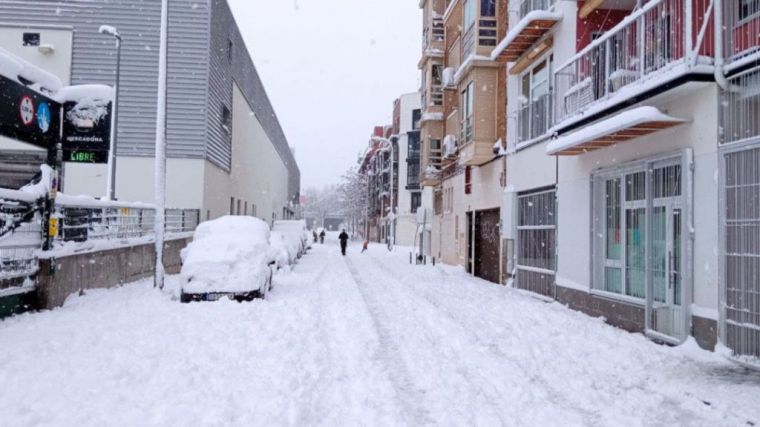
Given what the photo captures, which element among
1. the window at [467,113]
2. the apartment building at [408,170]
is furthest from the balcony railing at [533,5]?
the apartment building at [408,170]

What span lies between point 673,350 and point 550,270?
5.90 meters

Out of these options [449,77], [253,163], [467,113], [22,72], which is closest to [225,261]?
[22,72]

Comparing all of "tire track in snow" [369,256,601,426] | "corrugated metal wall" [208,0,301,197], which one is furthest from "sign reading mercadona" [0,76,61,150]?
"corrugated metal wall" [208,0,301,197]

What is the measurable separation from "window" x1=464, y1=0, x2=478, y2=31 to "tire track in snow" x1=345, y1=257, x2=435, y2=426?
43.4 ft

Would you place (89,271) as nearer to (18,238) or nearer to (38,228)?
(38,228)

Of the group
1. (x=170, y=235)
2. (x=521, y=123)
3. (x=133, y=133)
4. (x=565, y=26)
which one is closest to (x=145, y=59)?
(x=133, y=133)

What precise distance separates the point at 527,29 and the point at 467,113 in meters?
7.02

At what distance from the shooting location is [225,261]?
454 inches

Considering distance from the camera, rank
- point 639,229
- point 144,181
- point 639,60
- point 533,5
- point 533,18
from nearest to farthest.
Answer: point 639,60 → point 639,229 → point 533,18 → point 533,5 → point 144,181

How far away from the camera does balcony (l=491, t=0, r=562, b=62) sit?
13.5 meters

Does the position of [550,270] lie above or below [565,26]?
below

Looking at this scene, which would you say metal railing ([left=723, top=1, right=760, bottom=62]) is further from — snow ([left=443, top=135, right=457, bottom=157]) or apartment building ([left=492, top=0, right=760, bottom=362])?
snow ([left=443, top=135, right=457, bottom=157])

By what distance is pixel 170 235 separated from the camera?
63.8 ft

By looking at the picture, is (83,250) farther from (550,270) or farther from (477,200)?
(477,200)
